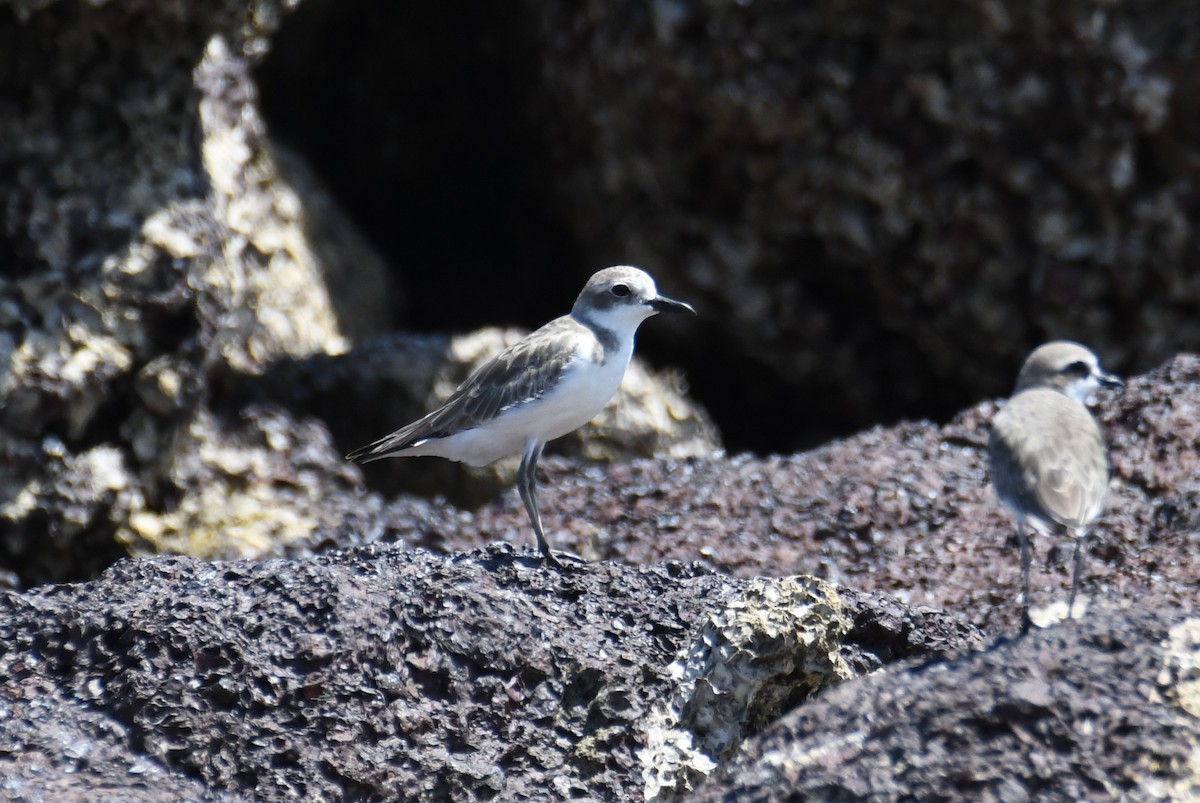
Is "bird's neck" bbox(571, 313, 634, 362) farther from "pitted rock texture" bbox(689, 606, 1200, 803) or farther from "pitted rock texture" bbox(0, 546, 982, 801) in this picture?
"pitted rock texture" bbox(689, 606, 1200, 803)

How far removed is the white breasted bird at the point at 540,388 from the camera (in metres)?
5.94

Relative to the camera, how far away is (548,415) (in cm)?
597

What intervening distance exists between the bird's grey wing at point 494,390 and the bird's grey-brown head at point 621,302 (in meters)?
0.17

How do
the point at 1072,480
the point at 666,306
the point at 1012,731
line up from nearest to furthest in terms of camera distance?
1. the point at 1012,731
2. the point at 1072,480
3. the point at 666,306

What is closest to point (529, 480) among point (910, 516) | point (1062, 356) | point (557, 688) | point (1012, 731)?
point (910, 516)

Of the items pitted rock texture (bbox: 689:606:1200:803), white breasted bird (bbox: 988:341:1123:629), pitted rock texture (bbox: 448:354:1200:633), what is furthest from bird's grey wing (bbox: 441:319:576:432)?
pitted rock texture (bbox: 689:606:1200:803)

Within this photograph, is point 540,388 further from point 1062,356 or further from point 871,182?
point 871,182

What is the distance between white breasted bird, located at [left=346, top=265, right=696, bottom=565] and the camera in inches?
234

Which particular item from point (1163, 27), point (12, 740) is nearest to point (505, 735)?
point (12, 740)

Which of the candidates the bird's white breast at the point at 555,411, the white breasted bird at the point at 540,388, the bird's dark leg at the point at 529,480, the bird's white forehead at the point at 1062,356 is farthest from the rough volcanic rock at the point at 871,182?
the bird's dark leg at the point at 529,480

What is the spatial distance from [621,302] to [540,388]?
0.60 m

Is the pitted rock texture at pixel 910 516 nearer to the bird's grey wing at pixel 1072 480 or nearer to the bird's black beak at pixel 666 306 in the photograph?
the bird's grey wing at pixel 1072 480

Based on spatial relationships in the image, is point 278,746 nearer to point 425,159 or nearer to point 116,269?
point 116,269

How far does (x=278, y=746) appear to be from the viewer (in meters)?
3.88
